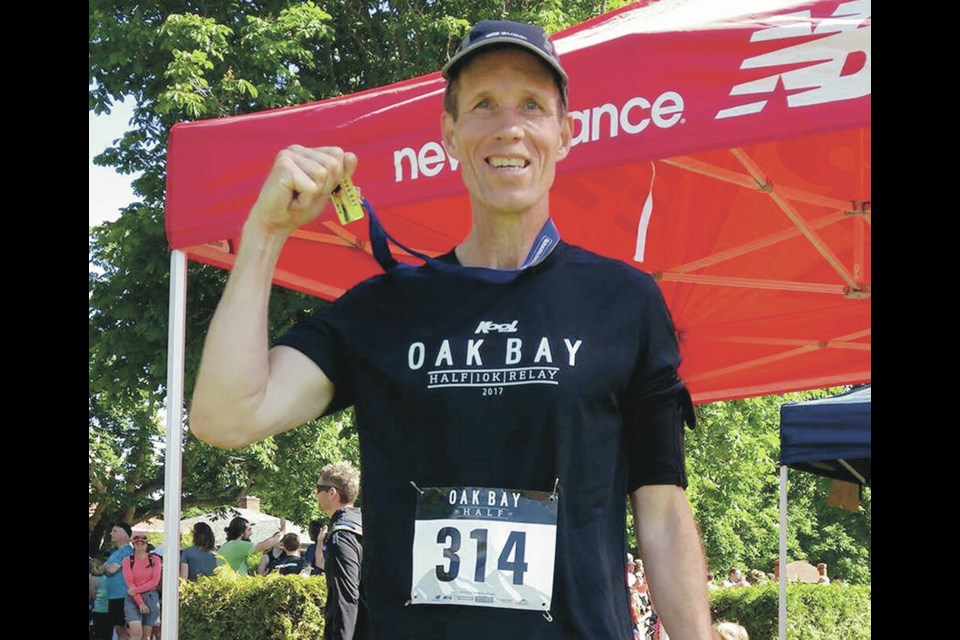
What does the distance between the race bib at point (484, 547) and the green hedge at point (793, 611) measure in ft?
49.4

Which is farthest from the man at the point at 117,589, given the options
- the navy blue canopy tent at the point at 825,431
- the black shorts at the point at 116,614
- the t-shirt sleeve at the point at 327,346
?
the t-shirt sleeve at the point at 327,346

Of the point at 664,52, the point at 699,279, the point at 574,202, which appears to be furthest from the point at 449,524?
the point at 699,279

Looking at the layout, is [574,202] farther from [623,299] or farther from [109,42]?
[109,42]

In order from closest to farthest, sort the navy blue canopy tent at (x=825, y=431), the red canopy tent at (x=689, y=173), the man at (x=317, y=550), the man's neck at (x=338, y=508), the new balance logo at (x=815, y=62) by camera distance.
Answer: the new balance logo at (x=815, y=62)
the red canopy tent at (x=689, y=173)
the man's neck at (x=338, y=508)
the navy blue canopy tent at (x=825, y=431)
the man at (x=317, y=550)

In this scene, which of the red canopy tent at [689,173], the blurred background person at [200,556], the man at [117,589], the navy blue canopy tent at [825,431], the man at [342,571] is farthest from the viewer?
the man at [117,589]

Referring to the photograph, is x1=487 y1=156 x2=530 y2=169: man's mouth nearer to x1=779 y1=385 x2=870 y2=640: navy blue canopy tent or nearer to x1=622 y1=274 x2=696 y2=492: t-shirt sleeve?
x1=622 y1=274 x2=696 y2=492: t-shirt sleeve

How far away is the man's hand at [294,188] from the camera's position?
1771 mm

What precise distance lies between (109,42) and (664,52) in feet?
37.6

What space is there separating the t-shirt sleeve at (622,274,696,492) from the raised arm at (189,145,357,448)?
0.54m

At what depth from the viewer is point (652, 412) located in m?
1.83

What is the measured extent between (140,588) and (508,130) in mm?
10368

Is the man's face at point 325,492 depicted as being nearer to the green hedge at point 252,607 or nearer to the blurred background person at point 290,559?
the green hedge at point 252,607
